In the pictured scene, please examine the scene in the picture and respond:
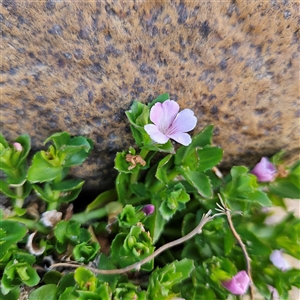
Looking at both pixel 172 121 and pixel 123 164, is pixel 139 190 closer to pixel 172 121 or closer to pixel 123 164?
pixel 123 164

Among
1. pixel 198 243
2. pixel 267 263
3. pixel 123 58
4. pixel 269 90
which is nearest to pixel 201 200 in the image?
pixel 198 243

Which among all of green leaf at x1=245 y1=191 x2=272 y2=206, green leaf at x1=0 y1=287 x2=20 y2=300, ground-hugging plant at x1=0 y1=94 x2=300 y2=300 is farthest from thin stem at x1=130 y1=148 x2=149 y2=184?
green leaf at x1=0 y1=287 x2=20 y2=300

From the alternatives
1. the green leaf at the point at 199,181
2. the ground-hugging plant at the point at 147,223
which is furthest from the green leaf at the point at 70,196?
the green leaf at the point at 199,181

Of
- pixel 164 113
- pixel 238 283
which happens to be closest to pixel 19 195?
pixel 164 113

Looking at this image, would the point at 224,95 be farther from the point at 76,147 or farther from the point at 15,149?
the point at 15,149

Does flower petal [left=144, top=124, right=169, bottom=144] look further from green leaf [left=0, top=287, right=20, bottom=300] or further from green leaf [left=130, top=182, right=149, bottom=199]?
Answer: green leaf [left=0, top=287, right=20, bottom=300]

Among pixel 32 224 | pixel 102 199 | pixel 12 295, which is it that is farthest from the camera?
pixel 102 199
